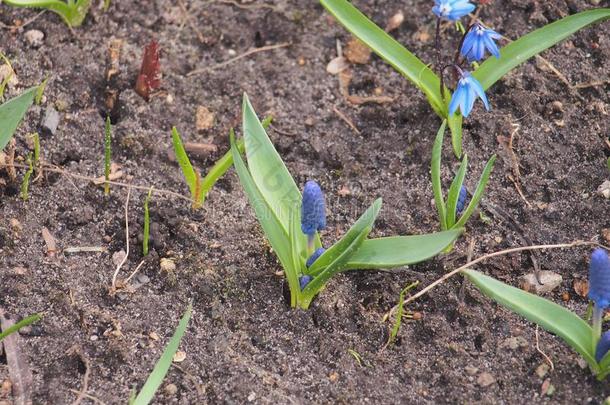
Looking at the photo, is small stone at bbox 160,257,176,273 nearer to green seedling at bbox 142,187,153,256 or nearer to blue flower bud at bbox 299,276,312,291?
green seedling at bbox 142,187,153,256

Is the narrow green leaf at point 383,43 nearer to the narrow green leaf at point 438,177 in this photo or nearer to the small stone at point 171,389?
the narrow green leaf at point 438,177

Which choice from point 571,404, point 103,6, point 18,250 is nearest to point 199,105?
point 103,6

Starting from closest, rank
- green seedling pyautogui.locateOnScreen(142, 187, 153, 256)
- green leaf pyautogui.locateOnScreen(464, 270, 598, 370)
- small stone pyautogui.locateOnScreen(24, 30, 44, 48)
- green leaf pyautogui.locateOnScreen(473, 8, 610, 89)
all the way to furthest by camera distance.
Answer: green leaf pyautogui.locateOnScreen(464, 270, 598, 370) < green seedling pyautogui.locateOnScreen(142, 187, 153, 256) < green leaf pyautogui.locateOnScreen(473, 8, 610, 89) < small stone pyautogui.locateOnScreen(24, 30, 44, 48)

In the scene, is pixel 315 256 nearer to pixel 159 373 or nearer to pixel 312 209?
pixel 312 209

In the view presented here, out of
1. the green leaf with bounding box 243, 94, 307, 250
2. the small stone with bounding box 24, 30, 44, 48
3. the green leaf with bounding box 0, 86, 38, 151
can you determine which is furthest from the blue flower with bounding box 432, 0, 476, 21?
the small stone with bounding box 24, 30, 44, 48

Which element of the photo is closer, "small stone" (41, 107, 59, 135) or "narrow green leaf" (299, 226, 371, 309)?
"narrow green leaf" (299, 226, 371, 309)

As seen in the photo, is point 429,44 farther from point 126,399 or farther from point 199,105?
point 126,399
